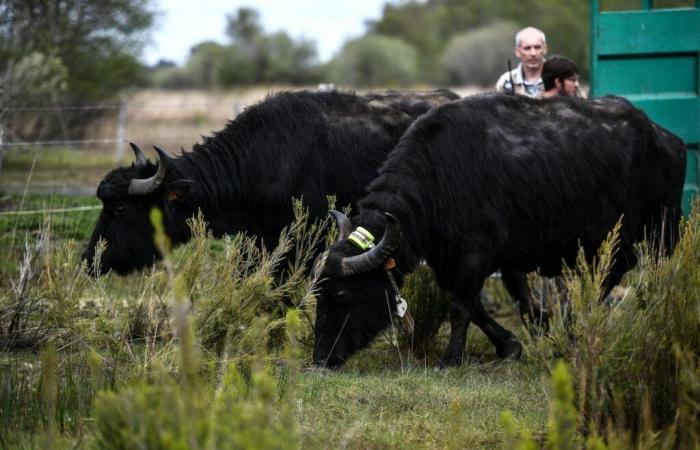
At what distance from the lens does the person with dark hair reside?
10.6 meters

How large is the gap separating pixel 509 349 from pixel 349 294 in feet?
6.03

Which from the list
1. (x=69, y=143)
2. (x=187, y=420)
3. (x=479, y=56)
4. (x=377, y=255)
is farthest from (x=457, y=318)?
(x=479, y=56)

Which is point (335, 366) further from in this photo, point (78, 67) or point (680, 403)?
point (78, 67)

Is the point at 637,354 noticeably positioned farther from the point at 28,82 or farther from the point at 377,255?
the point at 28,82

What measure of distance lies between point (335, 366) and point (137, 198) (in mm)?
2857

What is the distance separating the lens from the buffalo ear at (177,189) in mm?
9828

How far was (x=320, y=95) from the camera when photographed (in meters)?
10.2

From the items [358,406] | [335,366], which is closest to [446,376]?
[335,366]

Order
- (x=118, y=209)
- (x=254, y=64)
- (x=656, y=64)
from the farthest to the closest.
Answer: (x=254, y=64) → (x=656, y=64) → (x=118, y=209)

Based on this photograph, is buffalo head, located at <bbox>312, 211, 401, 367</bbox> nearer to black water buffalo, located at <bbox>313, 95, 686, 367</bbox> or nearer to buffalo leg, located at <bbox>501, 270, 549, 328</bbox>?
black water buffalo, located at <bbox>313, 95, 686, 367</bbox>

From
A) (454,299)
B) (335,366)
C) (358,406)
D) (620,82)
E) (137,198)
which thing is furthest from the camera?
(620,82)

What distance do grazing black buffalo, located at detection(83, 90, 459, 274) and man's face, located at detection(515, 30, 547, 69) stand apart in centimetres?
147

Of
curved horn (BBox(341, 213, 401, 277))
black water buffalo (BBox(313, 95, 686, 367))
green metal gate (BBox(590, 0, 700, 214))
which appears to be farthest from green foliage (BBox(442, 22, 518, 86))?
curved horn (BBox(341, 213, 401, 277))

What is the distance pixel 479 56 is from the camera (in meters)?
A: 66.5
